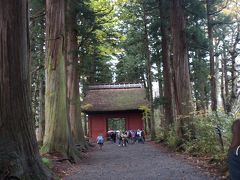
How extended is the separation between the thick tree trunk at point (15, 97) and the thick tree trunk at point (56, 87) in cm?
657

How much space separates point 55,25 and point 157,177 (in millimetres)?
7892

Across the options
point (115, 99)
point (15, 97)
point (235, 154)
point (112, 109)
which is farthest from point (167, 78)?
point (235, 154)

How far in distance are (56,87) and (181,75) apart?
624 cm

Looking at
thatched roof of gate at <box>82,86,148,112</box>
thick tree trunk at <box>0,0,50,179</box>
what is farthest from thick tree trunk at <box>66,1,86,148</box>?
thatched roof of gate at <box>82,86,148,112</box>

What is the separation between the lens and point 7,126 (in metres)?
8.24

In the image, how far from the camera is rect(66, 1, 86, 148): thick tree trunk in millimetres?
21628

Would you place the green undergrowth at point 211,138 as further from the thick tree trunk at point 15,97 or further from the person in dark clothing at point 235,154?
the person in dark clothing at point 235,154

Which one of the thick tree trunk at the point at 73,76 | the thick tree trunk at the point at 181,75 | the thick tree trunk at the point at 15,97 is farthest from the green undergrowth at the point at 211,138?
the thick tree trunk at the point at 73,76

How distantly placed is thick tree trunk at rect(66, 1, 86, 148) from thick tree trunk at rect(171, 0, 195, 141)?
5.19 meters

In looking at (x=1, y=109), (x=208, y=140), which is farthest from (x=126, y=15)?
(x=1, y=109)

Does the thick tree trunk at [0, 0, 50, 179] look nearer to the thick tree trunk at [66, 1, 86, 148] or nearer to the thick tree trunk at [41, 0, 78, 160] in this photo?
the thick tree trunk at [41, 0, 78, 160]

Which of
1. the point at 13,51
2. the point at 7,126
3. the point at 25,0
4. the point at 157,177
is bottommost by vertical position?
the point at 157,177

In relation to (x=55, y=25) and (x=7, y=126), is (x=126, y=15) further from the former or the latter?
(x=7, y=126)

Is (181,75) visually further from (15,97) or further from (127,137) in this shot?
(127,137)
